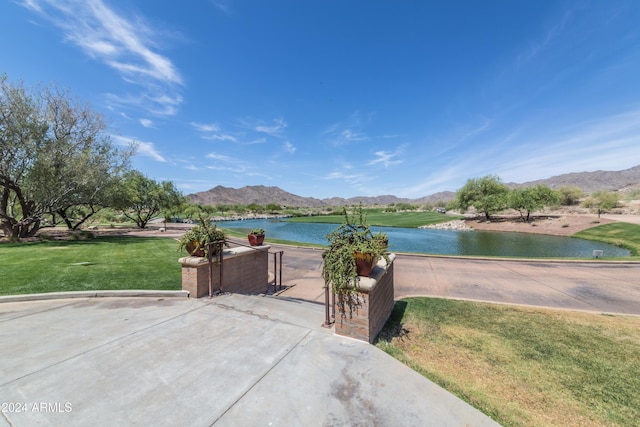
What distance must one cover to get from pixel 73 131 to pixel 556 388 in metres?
22.2

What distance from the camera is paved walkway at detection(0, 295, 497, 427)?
197cm

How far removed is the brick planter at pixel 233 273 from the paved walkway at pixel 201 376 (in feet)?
3.19

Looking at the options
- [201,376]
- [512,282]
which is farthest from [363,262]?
[512,282]

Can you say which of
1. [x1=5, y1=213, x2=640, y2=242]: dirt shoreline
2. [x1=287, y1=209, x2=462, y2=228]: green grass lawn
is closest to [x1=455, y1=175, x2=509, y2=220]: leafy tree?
[x1=5, y1=213, x2=640, y2=242]: dirt shoreline

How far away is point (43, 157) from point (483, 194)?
56.5m

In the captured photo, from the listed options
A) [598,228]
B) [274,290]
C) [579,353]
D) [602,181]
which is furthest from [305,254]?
[602,181]

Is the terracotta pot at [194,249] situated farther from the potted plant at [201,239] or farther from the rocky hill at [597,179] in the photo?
the rocky hill at [597,179]

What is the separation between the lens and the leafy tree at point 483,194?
138 ft

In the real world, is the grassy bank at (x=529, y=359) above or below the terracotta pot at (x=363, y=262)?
below

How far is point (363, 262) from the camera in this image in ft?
11.1

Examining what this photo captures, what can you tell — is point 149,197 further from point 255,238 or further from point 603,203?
point 603,203

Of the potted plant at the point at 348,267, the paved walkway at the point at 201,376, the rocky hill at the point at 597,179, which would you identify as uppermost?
the rocky hill at the point at 597,179

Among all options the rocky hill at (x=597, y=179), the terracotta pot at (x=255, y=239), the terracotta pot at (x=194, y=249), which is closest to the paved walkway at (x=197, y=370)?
the terracotta pot at (x=194, y=249)

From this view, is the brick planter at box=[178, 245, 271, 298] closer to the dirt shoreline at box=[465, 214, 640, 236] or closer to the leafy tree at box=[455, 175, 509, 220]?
the dirt shoreline at box=[465, 214, 640, 236]
